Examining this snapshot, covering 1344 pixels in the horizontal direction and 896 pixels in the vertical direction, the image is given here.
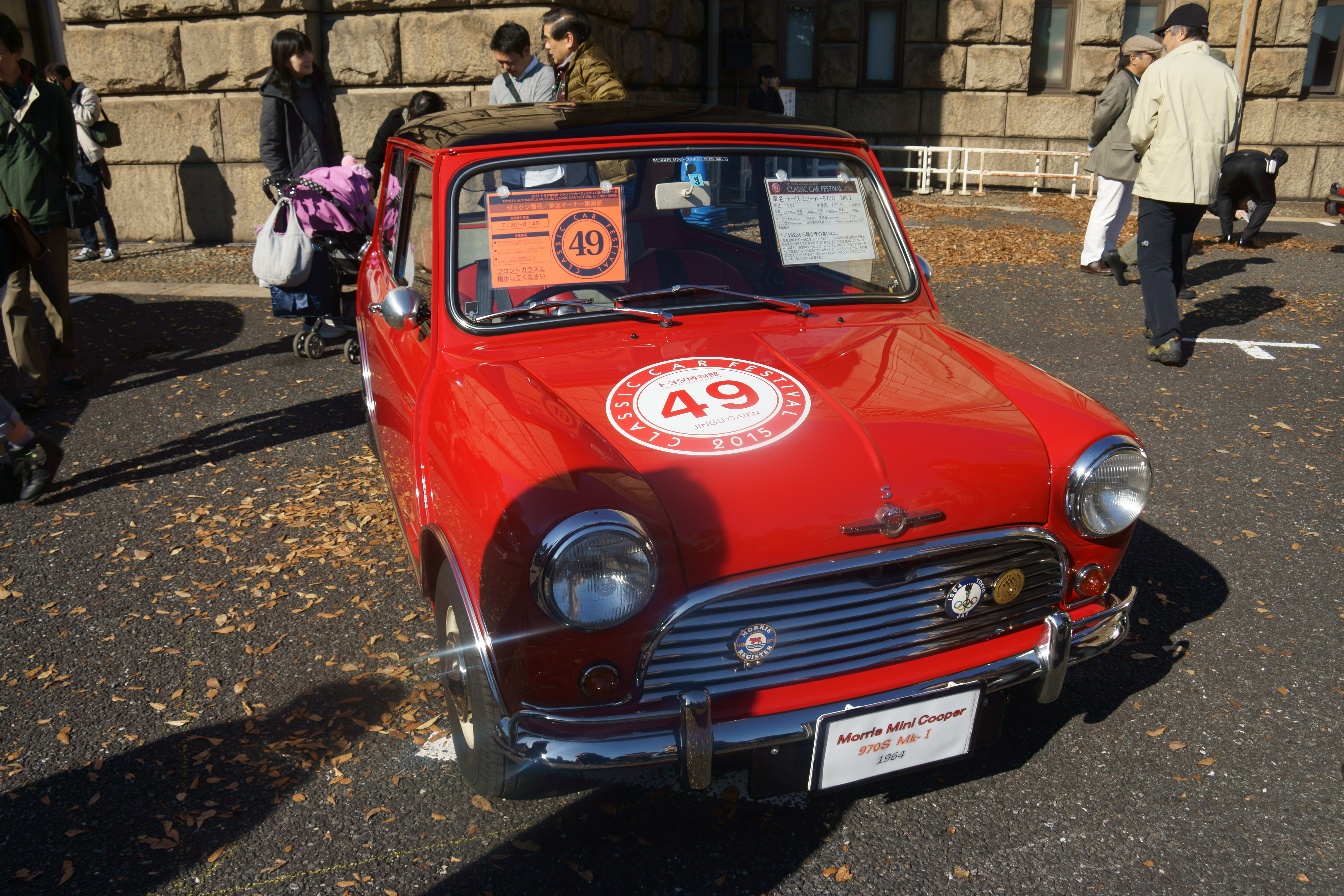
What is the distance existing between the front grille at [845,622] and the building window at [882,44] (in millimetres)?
15555

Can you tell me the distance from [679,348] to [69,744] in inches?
83.6

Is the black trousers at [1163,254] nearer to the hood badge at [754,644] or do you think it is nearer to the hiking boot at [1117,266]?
the hiking boot at [1117,266]

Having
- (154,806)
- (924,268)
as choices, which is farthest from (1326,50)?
(154,806)

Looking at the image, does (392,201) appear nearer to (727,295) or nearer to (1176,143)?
(727,295)

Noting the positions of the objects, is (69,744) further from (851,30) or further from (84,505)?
(851,30)

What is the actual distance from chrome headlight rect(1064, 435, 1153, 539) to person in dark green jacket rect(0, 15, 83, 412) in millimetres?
5132

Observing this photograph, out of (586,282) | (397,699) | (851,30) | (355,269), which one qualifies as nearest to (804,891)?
(397,699)

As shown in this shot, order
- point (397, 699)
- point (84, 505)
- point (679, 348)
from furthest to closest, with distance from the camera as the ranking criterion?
point (84, 505) < point (397, 699) < point (679, 348)

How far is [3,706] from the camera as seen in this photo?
2.99 metres

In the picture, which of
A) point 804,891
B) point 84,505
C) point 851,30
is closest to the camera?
point 804,891

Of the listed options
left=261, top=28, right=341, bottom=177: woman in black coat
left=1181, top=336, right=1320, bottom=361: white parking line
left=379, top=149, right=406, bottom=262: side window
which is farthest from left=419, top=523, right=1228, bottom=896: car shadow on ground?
left=261, top=28, right=341, bottom=177: woman in black coat

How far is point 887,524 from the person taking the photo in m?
2.19

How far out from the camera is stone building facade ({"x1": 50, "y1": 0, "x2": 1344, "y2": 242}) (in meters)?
10.1

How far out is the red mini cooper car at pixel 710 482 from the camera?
2084mm
